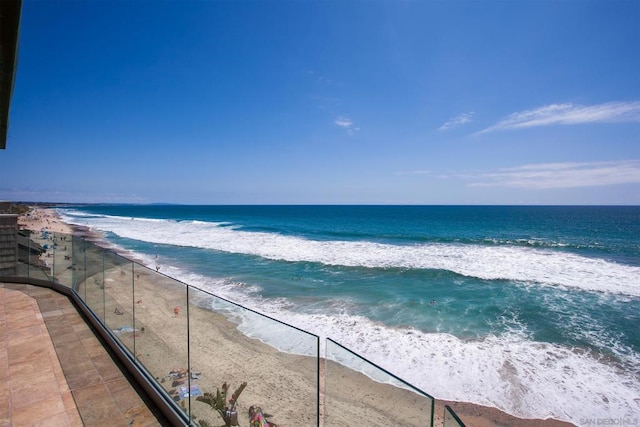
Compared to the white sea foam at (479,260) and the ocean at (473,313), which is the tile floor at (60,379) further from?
the white sea foam at (479,260)

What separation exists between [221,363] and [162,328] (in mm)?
1366

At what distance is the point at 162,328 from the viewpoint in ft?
15.0

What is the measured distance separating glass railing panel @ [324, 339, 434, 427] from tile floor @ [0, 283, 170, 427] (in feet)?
9.28

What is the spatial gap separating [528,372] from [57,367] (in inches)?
418

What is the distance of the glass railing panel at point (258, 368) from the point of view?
2.91 meters

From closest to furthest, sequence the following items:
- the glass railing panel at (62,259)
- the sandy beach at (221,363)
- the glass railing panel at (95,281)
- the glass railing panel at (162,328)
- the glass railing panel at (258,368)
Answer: the sandy beach at (221,363) < the glass railing panel at (258,368) < the glass railing panel at (162,328) < the glass railing panel at (95,281) < the glass railing panel at (62,259)

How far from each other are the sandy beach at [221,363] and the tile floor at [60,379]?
46cm

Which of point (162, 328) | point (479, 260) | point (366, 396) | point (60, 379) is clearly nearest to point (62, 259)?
point (60, 379)

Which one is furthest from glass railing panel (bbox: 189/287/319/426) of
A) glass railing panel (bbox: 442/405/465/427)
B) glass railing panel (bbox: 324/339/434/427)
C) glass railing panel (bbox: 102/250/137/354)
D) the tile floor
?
glass railing panel (bbox: 102/250/137/354)

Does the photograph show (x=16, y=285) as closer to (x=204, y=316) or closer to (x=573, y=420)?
(x=204, y=316)

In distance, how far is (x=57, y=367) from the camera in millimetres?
5336

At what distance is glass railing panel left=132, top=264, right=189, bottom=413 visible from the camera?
13.5 feet

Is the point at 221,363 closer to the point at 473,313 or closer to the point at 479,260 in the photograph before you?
the point at 473,313

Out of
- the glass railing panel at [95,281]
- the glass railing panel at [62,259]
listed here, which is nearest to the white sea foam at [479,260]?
the glass railing panel at [62,259]
